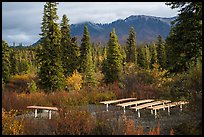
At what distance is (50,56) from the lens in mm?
30203

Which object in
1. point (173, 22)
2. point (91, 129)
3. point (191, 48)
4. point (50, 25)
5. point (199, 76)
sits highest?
point (50, 25)

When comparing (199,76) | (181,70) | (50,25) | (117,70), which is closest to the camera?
(199,76)

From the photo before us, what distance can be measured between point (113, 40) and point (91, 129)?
108 feet

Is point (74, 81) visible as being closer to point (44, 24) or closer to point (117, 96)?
point (44, 24)


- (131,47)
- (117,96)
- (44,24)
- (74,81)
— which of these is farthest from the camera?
(131,47)

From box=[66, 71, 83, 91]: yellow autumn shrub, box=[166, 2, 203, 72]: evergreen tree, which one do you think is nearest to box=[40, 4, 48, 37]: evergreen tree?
box=[66, 71, 83, 91]: yellow autumn shrub

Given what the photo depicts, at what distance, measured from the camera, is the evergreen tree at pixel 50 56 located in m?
29.9

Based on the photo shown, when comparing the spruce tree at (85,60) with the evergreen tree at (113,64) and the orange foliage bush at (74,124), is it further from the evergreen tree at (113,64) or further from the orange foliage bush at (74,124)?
the orange foliage bush at (74,124)

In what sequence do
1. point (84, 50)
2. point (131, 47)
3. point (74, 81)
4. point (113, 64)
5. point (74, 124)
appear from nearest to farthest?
point (74, 124)
point (74, 81)
point (113, 64)
point (84, 50)
point (131, 47)

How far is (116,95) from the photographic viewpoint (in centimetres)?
1886

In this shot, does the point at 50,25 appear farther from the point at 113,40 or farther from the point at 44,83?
the point at 113,40

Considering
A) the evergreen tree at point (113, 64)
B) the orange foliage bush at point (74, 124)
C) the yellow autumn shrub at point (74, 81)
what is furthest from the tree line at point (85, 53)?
the orange foliage bush at point (74, 124)

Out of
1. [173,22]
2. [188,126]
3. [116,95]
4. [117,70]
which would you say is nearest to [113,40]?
[117,70]

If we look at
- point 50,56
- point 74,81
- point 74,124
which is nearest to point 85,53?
point 74,81
